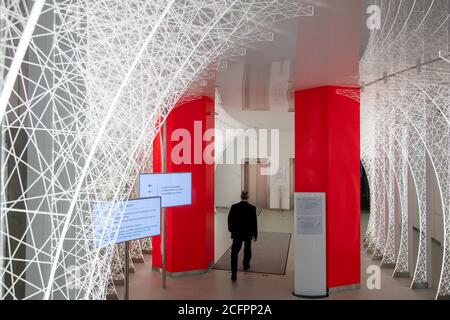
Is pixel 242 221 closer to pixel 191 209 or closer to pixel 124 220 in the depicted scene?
pixel 191 209

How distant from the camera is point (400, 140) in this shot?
31.5ft

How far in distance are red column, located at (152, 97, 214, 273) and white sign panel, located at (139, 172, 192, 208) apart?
2.44ft

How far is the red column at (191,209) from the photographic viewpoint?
913 cm

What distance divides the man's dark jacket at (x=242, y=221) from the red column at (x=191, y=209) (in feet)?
3.18

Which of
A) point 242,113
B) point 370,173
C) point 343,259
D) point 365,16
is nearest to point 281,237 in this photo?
point 370,173

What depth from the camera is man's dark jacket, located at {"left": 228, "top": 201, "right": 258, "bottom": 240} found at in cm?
873

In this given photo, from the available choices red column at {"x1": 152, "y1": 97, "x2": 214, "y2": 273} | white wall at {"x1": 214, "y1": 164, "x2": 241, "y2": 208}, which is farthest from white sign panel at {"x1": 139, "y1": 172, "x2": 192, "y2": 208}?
white wall at {"x1": 214, "y1": 164, "x2": 241, "y2": 208}

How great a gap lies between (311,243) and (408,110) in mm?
3446

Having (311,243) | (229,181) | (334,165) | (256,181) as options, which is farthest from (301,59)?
(256,181)

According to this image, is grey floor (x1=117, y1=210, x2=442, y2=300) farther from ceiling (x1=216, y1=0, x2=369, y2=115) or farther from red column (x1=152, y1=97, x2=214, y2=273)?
ceiling (x1=216, y1=0, x2=369, y2=115)

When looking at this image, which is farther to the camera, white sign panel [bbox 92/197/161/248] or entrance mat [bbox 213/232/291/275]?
entrance mat [bbox 213/232/291/275]

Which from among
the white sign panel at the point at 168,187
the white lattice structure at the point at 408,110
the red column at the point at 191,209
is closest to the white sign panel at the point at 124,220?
the white sign panel at the point at 168,187

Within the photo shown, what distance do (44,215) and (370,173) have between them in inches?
466
